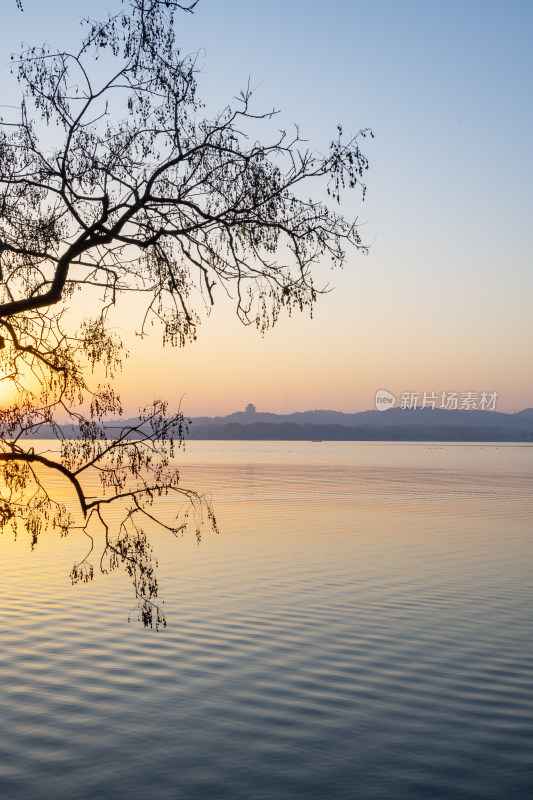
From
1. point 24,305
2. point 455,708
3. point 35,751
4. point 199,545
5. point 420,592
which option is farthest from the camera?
point 199,545

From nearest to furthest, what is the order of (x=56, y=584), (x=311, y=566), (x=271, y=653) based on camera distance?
1. (x=271, y=653)
2. (x=56, y=584)
3. (x=311, y=566)

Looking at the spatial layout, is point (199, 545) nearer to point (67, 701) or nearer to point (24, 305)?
point (67, 701)

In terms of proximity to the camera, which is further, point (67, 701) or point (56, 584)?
point (56, 584)

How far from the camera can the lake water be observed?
1173 centimetres

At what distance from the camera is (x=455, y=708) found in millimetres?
14461

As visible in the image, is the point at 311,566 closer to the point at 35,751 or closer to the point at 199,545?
the point at 199,545

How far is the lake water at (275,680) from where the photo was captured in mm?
11727

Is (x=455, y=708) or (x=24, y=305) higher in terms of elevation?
(x=24, y=305)

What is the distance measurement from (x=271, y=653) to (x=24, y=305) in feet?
34.5

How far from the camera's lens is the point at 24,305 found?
35.5ft

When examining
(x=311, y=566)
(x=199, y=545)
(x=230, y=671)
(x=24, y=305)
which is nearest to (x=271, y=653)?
(x=230, y=671)

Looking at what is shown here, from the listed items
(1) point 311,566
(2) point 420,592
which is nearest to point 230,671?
(2) point 420,592

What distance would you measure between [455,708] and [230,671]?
177 inches

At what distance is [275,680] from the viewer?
16297mm
